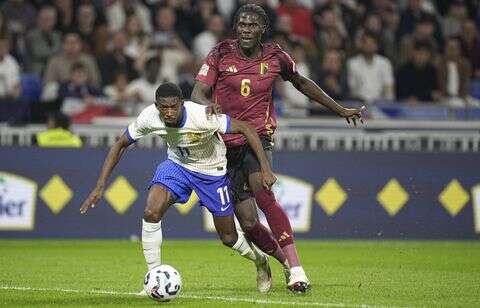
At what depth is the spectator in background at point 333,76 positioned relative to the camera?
21.8m

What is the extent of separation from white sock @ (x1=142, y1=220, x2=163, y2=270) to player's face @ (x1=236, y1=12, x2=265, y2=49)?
1.83m

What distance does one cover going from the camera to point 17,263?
14.8m

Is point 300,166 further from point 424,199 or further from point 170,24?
point 170,24

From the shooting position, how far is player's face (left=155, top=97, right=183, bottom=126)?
36.3ft

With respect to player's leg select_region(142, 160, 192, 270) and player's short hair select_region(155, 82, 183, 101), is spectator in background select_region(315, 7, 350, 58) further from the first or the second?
player's short hair select_region(155, 82, 183, 101)

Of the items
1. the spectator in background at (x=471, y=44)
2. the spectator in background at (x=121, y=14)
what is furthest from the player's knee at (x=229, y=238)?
the spectator in background at (x=471, y=44)

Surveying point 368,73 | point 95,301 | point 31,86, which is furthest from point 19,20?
point 95,301

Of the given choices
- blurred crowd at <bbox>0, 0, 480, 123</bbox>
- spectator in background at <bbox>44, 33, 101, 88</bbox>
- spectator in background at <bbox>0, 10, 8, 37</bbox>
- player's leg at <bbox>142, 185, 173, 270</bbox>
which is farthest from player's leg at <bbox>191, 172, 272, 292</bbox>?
spectator in background at <bbox>0, 10, 8, 37</bbox>

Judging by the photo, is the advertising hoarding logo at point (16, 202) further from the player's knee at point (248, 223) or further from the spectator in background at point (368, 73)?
the player's knee at point (248, 223)

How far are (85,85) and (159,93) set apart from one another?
956 centimetres

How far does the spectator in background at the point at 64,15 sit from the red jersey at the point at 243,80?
31.8 feet

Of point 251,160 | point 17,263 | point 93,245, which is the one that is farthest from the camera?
point 93,245

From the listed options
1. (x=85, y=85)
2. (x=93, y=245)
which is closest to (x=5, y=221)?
(x=93, y=245)

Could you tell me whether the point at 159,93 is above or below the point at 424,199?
above
